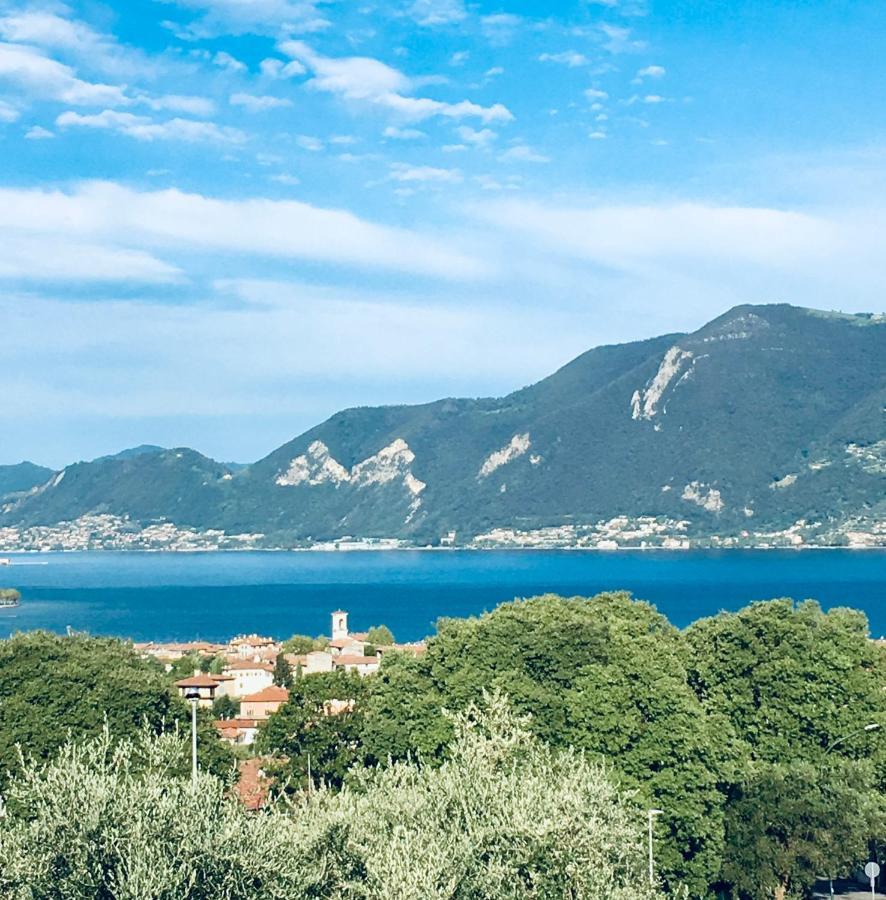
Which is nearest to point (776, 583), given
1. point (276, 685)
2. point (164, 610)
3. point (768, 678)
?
point (164, 610)

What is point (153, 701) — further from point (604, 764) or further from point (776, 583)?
point (776, 583)

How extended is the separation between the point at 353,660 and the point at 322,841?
7748 cm

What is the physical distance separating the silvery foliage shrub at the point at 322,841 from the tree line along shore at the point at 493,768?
0.05 metres

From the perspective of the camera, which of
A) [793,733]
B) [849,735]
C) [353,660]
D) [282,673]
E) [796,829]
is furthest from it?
[353,660]

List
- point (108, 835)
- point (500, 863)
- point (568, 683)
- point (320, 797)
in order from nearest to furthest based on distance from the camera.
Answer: point (108, 835), point (500, 863), point (320, 797), point (568, 683)

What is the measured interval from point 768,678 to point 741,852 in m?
7.89

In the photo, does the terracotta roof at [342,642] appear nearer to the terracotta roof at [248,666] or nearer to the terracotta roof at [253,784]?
the terracotta roof at [248,666]

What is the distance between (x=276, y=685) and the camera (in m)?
83.9

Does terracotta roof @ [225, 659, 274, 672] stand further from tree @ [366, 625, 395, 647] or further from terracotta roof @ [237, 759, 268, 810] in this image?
terracotta roof @ [237, 759, 268, 810]

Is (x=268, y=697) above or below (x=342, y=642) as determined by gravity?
above

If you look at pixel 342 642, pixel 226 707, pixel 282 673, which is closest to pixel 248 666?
pixel 282 673

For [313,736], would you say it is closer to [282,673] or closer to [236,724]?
[236,724]

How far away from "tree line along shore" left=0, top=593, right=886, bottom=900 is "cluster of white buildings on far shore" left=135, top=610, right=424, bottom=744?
44.3 feet

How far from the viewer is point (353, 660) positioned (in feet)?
323
